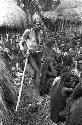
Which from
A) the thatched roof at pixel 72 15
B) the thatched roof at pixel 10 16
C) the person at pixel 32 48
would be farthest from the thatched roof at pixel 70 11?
the person at pixel 32 48

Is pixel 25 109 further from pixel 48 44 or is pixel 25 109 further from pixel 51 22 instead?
pixel 51 22

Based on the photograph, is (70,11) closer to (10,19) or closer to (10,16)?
(10,16)

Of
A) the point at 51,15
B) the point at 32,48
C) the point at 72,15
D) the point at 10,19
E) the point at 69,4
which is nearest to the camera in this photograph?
the point at 32,48

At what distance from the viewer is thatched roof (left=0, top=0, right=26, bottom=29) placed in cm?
1399

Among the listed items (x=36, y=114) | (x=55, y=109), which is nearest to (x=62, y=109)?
(x=55, y=109)

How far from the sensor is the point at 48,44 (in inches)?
285

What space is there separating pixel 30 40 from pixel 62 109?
247cm

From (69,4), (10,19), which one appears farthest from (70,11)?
(10,19)

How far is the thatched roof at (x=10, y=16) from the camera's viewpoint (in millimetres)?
13995

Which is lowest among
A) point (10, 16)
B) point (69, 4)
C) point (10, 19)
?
point (10, 19)

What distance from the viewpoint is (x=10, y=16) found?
14.6 meters

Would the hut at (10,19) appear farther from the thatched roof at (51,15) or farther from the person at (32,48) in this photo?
the person at (32,48)

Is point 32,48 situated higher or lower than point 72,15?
lower

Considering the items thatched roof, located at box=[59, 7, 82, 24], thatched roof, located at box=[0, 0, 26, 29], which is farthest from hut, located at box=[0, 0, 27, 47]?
thatched roof, located at box=[59, 7, 82, 24]
